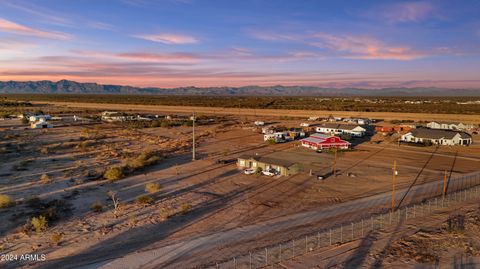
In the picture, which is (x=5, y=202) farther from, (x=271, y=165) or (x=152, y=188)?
(x=271, y=165)

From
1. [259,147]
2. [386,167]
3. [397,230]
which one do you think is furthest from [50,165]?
[386,167]

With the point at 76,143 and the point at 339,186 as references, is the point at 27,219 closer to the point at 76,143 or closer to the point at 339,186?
the point at 339,186

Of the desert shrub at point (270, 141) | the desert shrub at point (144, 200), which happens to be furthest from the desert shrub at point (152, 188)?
the desert shrub at point (270, 141)

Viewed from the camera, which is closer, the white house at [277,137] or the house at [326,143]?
the house at [326,143]

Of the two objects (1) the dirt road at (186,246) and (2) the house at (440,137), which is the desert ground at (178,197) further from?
(2) the house at (440,137)

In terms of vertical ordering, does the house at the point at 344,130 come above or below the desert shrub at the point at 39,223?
above

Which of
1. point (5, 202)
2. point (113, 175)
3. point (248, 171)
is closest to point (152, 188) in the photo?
point (113, 175)
